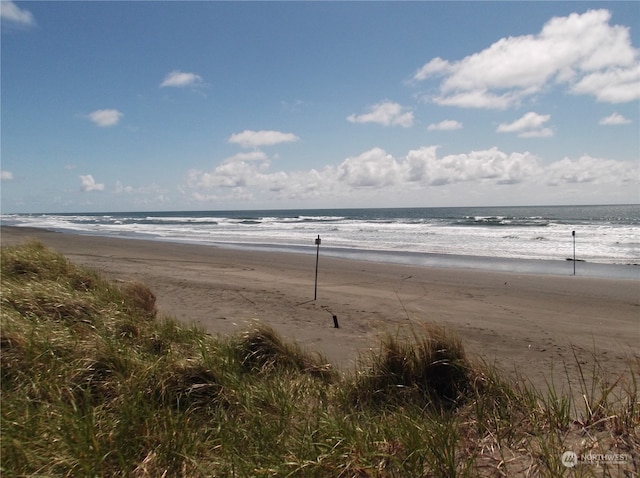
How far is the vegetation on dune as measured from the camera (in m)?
2.35

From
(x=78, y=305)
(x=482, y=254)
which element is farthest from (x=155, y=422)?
(x=482, y=254)

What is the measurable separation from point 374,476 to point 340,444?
0.40 m

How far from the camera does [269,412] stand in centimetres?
316

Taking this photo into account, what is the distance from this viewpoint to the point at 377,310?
28.7 feet

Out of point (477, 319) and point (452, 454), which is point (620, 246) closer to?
point (477, 319)

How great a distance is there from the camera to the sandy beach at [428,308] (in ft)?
19.7
